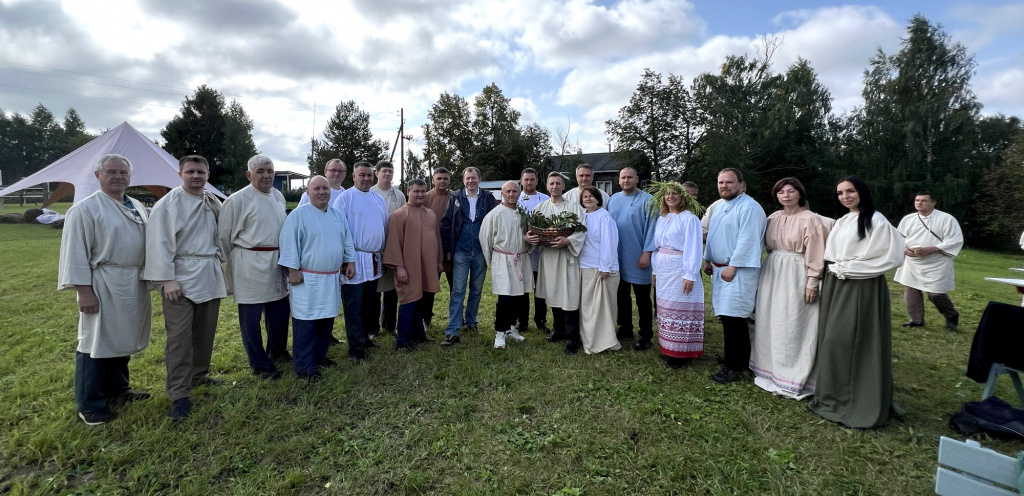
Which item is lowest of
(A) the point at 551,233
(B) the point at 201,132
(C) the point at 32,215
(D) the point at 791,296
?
(C) the point at 32,215

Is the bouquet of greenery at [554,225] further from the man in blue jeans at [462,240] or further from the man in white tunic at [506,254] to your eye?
the man in blue jeans at [462,240]

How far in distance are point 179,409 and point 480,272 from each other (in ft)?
10.3

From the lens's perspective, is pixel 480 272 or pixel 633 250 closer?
pixel 633 250

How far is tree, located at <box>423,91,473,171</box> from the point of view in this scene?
119ft

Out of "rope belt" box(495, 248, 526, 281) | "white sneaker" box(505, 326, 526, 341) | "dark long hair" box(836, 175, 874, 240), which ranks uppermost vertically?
"dark long hair" box(836, 175, 874, 240)

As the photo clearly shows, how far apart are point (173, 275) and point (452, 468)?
8.39 ft

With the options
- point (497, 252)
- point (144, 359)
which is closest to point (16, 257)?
point (144, 359)

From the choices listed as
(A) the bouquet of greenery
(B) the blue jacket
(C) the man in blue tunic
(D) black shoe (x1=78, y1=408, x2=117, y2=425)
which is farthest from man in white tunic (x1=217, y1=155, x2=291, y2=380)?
(C) the man in blue tunic

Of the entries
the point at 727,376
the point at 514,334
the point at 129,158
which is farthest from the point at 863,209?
the point at 129,158

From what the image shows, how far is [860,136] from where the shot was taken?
24906 mm

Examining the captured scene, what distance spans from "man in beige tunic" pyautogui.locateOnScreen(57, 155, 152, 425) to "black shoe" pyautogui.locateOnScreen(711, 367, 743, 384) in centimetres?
487

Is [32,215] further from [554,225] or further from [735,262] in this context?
[735,262]

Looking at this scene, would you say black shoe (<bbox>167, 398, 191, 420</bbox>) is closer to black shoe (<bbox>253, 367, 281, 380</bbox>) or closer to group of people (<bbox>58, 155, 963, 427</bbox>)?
group of people (<bbox>58, 155, 963, 427</bbox>)

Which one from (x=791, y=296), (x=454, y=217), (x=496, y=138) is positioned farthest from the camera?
(x=496, y=138)
